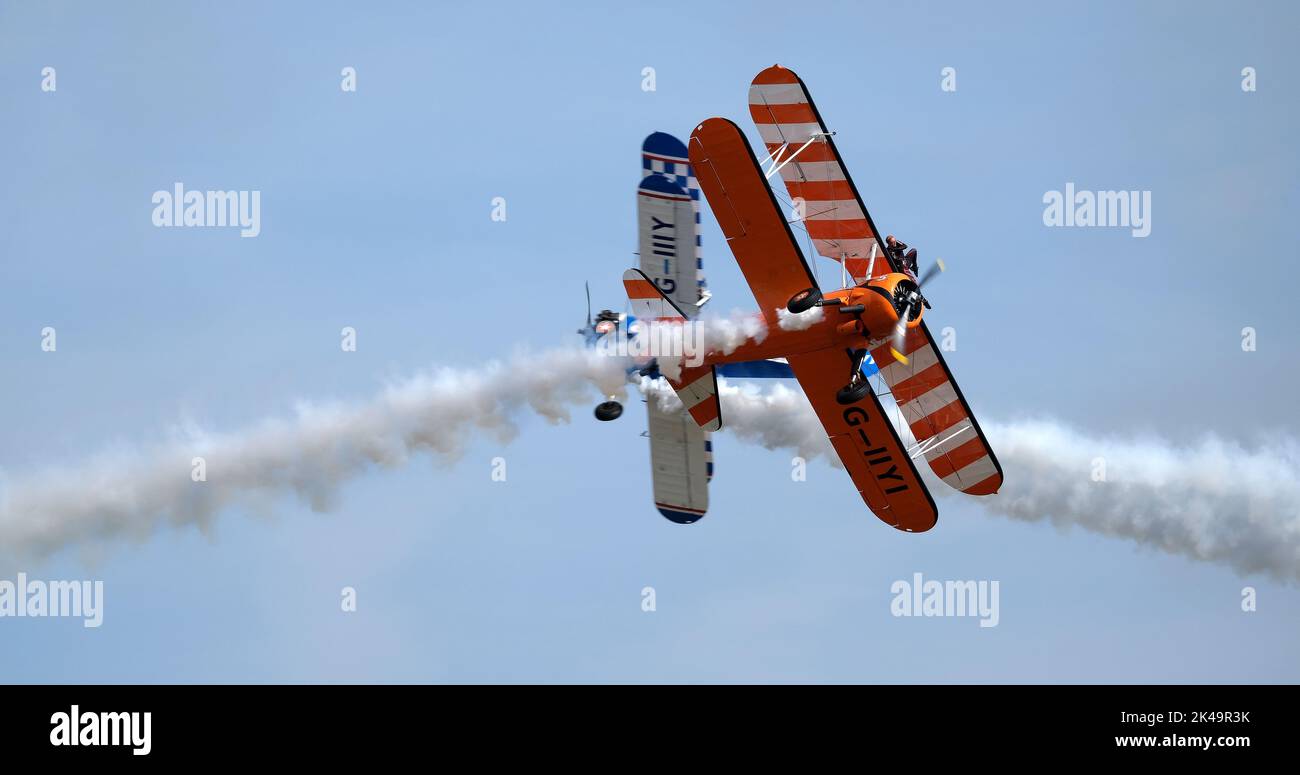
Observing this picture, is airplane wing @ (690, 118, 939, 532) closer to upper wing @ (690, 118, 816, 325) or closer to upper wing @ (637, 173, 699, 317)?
upper wing @ (690, 118, 816, 325)

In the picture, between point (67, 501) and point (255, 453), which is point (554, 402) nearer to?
point (255, 453)

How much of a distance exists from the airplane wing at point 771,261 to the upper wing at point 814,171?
1.76m

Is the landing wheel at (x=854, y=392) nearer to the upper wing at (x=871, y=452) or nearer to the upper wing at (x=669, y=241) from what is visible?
the upper wing at (x=871, y=452)

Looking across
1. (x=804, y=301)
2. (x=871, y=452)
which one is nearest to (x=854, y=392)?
(x=804, y=301)

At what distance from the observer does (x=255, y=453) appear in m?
38.1

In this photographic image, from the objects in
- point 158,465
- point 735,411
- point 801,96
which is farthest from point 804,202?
point 158,465

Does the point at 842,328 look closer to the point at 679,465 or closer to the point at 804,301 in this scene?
the point at 804,301

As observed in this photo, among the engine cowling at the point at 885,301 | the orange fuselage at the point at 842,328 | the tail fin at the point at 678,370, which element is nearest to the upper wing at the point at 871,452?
the orange fuselage at the point at 842,328

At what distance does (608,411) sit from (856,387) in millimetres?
4337

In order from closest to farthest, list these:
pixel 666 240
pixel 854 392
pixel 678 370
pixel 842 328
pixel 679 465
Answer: pixel 842 328 < pixel 854 392 < pixel 666 240 < pixel 678 370 < pixel 679 465

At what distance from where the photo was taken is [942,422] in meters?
37.1

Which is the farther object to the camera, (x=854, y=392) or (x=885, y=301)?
(x=854, y=392)

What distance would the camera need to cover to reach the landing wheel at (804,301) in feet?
113

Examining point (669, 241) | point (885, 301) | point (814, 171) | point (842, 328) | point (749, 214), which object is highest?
point (814, 171)
